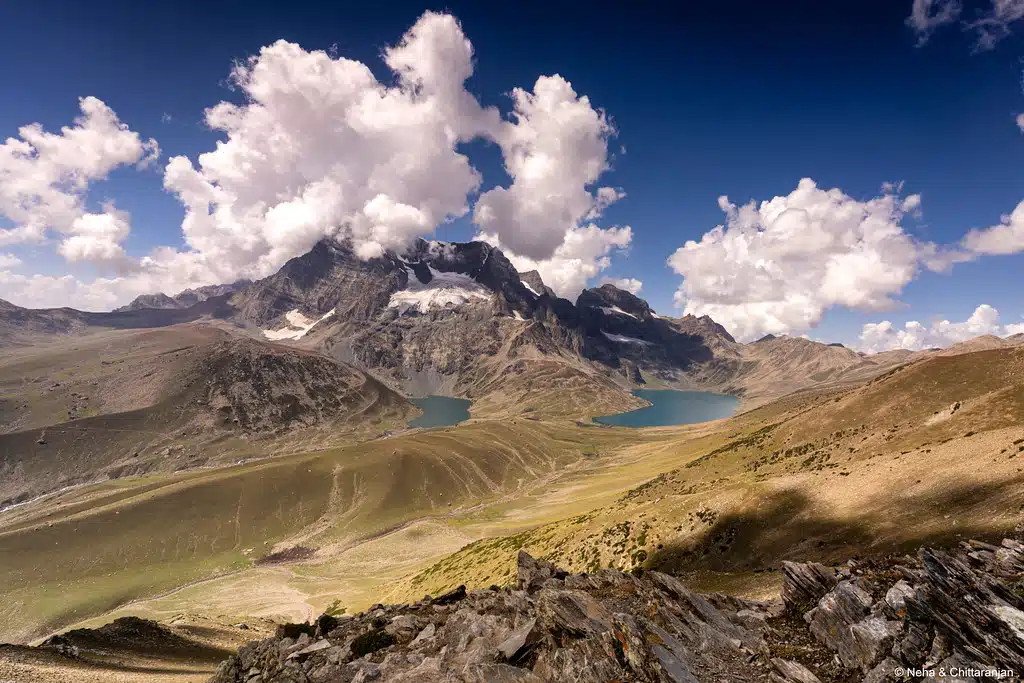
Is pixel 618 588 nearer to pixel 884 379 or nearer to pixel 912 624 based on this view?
pixel 912 624

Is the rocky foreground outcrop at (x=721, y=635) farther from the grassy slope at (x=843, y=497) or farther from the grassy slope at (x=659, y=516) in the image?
the grassy slope at (x=659, y=516)

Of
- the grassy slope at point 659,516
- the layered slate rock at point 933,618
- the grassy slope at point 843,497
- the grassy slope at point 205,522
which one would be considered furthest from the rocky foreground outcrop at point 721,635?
the grassy slope at point 205,522

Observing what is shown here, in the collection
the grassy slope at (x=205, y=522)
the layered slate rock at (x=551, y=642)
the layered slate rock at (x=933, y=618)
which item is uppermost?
A: the layered slate rock at (x=933, y=618)

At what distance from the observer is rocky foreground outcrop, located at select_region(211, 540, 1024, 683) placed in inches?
521

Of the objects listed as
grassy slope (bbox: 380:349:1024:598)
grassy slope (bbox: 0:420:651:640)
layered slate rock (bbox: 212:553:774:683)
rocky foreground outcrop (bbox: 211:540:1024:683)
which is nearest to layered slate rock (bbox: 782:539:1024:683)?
rocky foreground outcrop (bbox: 211:540:1024:683)

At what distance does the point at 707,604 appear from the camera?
21344mm

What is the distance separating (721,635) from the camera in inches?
733

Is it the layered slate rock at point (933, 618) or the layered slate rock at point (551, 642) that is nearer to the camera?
the layered slate rock at point (933, 618)

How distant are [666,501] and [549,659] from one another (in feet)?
122

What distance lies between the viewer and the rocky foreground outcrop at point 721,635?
13.2m

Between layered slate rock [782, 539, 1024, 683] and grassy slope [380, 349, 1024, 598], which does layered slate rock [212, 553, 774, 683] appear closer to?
layered slate rock [782, 539, 1024, 683]

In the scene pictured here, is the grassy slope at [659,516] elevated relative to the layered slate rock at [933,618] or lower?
lower

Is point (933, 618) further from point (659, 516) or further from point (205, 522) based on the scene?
point (205, 522)

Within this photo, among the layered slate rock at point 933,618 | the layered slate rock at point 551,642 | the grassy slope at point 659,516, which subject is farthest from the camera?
the grassy slope at point 659,516
